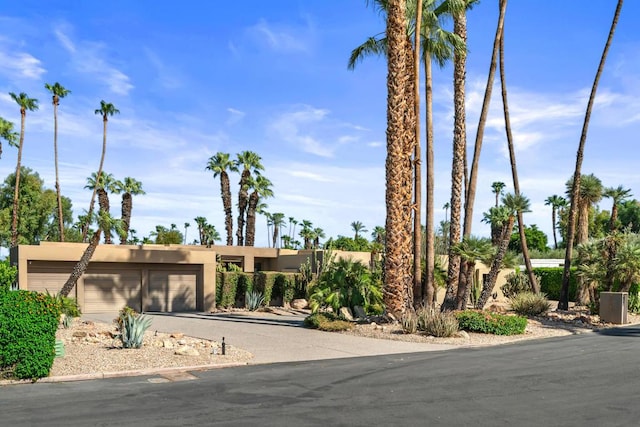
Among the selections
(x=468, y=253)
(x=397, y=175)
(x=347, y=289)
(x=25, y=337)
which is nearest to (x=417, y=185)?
(x=397, y=175)

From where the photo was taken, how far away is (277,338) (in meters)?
20.6

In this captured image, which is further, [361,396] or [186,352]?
[186,352]

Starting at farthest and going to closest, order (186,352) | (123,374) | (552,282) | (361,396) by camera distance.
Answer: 1. (552,282)
2. (186,352)
3. (123,374)
4. (361,396)

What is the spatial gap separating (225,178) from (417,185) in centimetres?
3013

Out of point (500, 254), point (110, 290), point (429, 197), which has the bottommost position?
point (110, 290)

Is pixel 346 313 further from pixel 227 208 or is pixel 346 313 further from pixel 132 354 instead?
pixel 227 208

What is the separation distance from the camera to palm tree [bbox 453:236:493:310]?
80.7 ft

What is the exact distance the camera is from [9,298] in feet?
42.7

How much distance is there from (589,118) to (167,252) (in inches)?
866

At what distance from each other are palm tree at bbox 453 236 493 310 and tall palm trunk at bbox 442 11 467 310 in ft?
5.11

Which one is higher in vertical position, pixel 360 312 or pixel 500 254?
pixel 500 254

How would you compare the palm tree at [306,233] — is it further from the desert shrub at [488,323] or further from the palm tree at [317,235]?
the desert shrub at [488,323]

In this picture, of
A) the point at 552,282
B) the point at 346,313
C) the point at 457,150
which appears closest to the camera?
the point at 346,313

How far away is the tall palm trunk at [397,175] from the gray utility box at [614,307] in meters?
9.32
